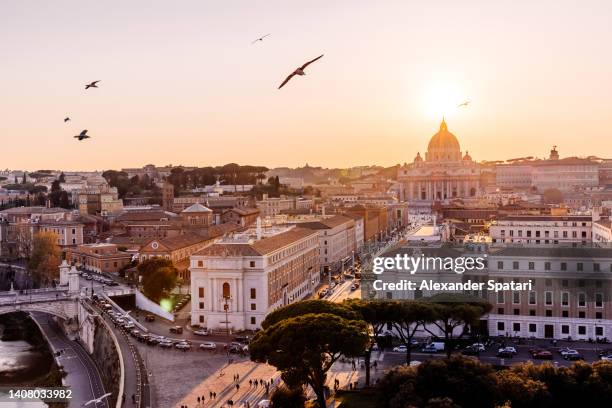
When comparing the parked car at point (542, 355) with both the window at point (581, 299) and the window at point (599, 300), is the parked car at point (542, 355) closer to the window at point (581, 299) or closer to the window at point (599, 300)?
the window at point (581, 299)

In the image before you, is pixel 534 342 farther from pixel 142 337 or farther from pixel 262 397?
pixel 142 337

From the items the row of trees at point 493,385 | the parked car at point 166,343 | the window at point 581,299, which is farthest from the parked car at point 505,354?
the parked car at point 166,343

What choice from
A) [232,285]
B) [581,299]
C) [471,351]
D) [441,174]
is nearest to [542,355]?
[471,351]

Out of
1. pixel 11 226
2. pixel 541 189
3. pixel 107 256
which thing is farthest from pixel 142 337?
pixel 541 189

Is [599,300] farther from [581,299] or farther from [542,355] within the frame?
[542,355]

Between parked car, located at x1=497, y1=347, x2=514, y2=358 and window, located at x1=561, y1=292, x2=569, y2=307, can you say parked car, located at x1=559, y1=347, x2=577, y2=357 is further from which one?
window, located at x1=561, y1=292, x2=569, y2=307
